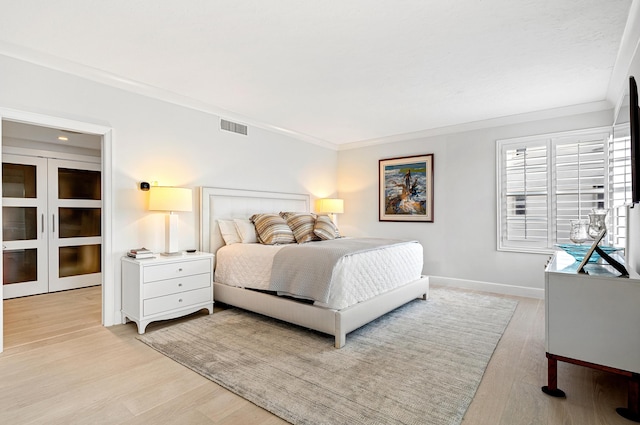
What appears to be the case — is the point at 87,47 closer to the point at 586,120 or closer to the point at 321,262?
the point at 321,262

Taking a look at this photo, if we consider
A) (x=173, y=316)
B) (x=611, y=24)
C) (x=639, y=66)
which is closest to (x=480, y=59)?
(x=611, y=24)

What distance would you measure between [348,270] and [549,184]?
3.31 m

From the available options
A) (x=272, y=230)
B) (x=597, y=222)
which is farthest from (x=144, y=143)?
(x=597, y=222)

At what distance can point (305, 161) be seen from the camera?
19.1 ft

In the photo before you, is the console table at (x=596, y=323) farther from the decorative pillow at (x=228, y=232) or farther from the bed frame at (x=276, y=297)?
the decorative pillow at (x=228, y=232)

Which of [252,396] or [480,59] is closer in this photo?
[252,396]

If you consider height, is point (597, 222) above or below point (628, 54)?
below

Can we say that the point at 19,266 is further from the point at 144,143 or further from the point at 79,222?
the point at 144,143

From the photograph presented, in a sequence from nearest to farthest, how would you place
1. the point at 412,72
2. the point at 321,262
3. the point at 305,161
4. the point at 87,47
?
1. the point at 87,47
2. the point at 321,262
3. the point at 412,72
4. the point at 305,161

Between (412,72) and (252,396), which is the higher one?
(412,72)

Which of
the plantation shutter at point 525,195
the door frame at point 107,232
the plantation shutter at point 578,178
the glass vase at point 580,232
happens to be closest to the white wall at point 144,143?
the door frame at point 107,232

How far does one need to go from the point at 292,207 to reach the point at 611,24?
4216 millimetres

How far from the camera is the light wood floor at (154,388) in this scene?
6.18 feet

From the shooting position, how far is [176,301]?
11.3ft
